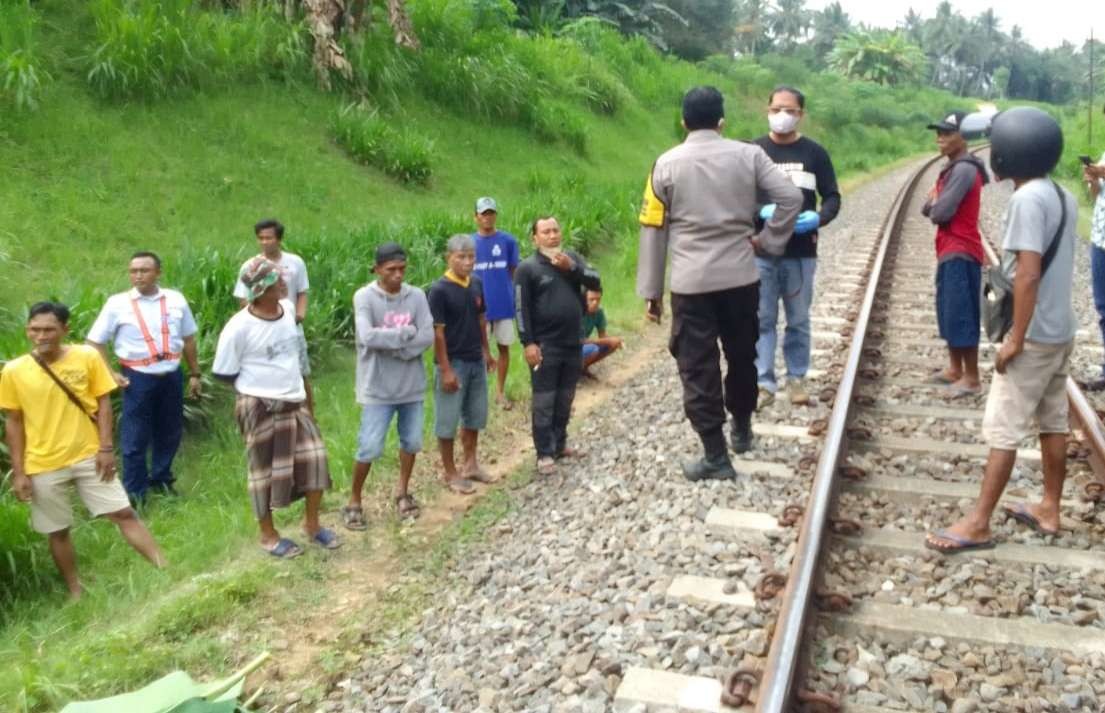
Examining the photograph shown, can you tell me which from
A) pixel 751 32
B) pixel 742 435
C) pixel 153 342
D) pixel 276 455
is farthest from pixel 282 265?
pixel 751 32

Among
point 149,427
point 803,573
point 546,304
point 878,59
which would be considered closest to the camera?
point 803,573

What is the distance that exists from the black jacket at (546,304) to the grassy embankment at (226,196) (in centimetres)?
106

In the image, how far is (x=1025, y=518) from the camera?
181 inches

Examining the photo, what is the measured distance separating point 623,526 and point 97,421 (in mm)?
3120

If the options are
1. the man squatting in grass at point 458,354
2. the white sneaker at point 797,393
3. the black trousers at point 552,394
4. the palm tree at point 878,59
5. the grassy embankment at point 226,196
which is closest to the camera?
the grassy embankment at point 226,196

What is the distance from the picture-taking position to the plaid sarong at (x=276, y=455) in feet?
18.0

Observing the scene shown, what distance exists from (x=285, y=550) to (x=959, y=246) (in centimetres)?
438

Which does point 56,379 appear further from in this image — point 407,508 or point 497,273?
point 497,273

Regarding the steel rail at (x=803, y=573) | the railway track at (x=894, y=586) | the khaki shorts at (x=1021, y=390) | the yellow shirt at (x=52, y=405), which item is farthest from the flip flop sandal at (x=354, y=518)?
the khaki shorts at (x=1021, y=390)

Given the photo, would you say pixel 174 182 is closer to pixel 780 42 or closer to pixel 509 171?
pixel 509 171

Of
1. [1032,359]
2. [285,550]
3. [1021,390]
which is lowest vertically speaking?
[285,550]

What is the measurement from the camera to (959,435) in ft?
19.2

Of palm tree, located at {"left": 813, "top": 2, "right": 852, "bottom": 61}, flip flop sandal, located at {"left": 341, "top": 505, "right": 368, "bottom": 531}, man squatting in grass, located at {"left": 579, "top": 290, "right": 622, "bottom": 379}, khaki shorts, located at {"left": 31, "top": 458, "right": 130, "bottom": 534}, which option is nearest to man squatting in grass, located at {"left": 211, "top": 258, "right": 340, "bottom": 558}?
flip flop sandal, located at {"left": 341, "top": 505, "right": 368, "bottom": 531}

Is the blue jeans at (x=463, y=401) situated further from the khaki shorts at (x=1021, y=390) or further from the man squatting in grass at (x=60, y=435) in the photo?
the khaki shorts at (x=1021, y=390)
